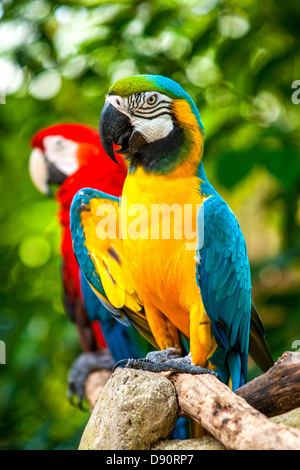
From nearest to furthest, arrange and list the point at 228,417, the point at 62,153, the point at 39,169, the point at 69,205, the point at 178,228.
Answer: the point at 228,417 < the point at 178,228 < the point at 69,205 < the point at 62,153 < the point at 39,169

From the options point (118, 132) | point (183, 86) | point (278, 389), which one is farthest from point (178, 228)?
point (183, 86)

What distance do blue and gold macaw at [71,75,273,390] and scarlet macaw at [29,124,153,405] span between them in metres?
0.61

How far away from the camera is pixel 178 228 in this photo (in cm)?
123

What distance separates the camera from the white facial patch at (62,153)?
2.34 meters

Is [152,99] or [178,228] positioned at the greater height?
[152,99]

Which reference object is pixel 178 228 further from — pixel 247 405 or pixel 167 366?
pixel 247 405

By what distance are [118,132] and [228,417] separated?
692mm

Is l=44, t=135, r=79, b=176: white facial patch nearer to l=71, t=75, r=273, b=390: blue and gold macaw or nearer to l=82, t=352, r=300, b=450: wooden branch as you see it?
l=71, t=75, r=273, b=390: blue and gold macaw

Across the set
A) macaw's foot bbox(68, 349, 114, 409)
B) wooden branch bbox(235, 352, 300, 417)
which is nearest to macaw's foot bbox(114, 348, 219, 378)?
wooden branch bbox(235, 352, 300, 417)

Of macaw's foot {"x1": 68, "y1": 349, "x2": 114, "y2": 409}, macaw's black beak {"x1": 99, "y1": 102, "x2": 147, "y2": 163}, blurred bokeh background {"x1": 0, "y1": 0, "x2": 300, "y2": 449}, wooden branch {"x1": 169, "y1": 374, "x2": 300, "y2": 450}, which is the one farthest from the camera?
macaw's foot {"x1": 68, "y1": 349, "x2": 114, "y2": 409}

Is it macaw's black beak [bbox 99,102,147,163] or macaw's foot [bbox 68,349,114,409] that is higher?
macaw's black beak [bbox 99,102,147,163]

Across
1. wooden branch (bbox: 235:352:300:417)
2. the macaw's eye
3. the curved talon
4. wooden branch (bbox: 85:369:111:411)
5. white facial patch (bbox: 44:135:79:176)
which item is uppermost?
white facial patch (bbox: 44:135:79:176)

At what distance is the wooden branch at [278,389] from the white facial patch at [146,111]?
60 cm

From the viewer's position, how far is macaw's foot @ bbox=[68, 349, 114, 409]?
2.45 m
